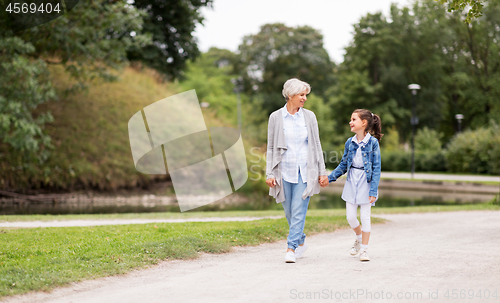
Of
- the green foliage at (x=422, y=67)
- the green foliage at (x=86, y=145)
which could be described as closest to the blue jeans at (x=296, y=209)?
the green foliage at (x=86, y=145)

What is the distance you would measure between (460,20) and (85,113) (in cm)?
3834

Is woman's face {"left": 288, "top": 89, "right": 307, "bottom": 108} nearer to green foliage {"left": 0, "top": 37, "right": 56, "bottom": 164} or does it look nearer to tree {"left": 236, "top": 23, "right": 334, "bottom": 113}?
green foliage {"left": 0, "top": 37, "right": 56, "bottom": 164}

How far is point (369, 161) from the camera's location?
19.5ft

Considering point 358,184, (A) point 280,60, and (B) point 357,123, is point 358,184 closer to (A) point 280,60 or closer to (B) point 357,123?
(B) point 357,123

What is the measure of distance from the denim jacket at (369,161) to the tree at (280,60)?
45615 millimetres

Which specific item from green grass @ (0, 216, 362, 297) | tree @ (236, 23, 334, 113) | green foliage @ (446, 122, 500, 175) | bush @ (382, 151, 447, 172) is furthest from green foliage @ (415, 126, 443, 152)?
green grass @ (0, 216, 362, 297)

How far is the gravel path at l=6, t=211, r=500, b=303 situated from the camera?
14.2 ft

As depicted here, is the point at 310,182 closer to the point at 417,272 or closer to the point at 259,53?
the point at 417,272

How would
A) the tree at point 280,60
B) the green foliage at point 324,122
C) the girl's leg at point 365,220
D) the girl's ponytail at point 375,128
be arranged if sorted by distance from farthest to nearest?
the tree at point 280,60
the green foliage at point 324,122
the girl's ponytail at point 375,128
the girl's leg at point 365,220

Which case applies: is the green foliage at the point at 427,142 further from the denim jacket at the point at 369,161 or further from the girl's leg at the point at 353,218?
the denim jacket at the point at 369,161

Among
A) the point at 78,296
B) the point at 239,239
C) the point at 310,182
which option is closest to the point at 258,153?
the point at 239,239

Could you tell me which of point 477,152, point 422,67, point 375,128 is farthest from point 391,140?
point 375,128

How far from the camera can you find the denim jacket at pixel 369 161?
19.3 feet

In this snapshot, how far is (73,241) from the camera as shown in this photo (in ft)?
22.7
